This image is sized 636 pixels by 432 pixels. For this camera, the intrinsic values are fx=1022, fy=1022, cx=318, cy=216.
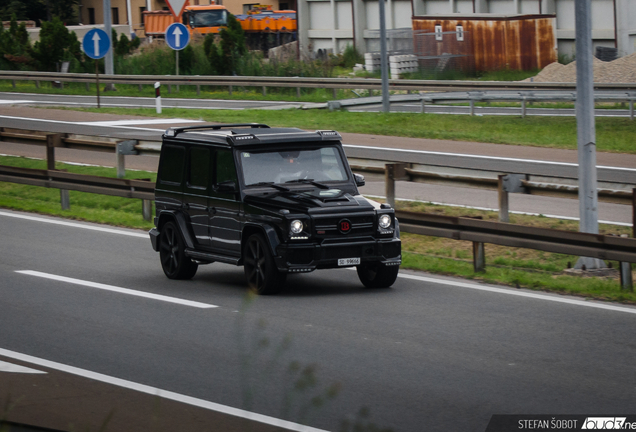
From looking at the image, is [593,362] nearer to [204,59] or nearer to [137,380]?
[137,380]

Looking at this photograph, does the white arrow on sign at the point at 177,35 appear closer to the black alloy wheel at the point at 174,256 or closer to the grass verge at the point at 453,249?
the grass verge at the point at 453,249

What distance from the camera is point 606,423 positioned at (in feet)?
19.9

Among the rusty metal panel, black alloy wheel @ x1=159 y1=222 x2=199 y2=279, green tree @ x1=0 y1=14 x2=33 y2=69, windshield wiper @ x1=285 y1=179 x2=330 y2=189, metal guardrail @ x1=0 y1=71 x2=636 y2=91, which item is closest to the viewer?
windshield wiper @ x1=285 y1=179 x2=330 y2=189

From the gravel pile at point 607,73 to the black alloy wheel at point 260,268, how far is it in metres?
28.8

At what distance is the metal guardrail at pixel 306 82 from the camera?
104 ft

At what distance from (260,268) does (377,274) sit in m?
1.30

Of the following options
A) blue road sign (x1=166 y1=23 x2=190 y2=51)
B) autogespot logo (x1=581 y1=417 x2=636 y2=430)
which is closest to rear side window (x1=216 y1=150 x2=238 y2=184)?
autogespot logo (x1=581 y1=417 x2=636 y2=430)

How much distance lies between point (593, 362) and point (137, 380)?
3368mm

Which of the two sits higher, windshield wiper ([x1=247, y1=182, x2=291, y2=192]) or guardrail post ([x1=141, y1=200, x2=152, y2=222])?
windshield wiper ([x1=247, y1=182, x2=291, y2=192])

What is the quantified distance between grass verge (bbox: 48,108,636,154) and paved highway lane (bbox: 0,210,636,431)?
43.1 ft

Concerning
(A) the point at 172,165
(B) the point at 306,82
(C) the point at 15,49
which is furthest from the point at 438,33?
(A) the point at 172,165

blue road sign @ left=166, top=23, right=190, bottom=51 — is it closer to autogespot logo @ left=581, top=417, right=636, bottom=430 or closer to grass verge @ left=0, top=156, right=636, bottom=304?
grass verge @ left=0, top=156, right=636, bottom=304

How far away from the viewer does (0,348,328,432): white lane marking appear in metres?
6.19

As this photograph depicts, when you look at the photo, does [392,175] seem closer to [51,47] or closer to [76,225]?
[76,225]
